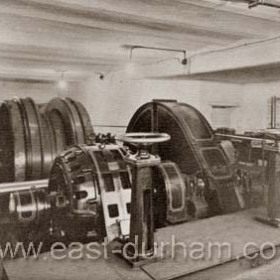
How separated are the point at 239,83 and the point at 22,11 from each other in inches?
152

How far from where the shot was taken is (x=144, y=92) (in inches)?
177

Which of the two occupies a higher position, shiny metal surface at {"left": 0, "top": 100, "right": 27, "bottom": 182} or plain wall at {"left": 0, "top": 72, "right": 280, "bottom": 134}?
plain wall at {"left": 0, "top": 72, "right": 280, "bottom": 134}

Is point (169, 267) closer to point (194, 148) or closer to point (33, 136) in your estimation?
point (194, 148)

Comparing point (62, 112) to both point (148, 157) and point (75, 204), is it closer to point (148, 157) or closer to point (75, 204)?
point (75, 204)

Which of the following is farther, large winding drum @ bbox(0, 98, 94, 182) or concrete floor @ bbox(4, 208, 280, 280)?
large winding drum @ bbox(0, 98, 94, 182)

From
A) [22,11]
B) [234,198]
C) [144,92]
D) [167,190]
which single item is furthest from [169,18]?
[144,92]

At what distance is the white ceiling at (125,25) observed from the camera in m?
1.76

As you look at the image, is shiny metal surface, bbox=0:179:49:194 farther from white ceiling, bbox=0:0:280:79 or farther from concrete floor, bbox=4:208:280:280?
white ceiling, bbox=0:0:280:79

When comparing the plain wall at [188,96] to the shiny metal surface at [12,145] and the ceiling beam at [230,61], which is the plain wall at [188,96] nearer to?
the ceiling beam at [230,61]

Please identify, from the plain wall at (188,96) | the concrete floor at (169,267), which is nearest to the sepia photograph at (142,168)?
the concrete floor at (169,267)

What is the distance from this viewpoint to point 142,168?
1.13 metres

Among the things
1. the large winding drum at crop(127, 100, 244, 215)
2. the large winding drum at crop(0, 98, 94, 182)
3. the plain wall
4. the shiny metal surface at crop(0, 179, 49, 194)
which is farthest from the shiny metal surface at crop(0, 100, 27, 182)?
the plain wall

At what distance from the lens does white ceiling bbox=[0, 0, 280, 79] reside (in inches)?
69.2

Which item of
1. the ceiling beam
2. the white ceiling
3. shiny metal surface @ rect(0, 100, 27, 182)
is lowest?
shiny metal surface @ rect(0, 100, 27, 182)
